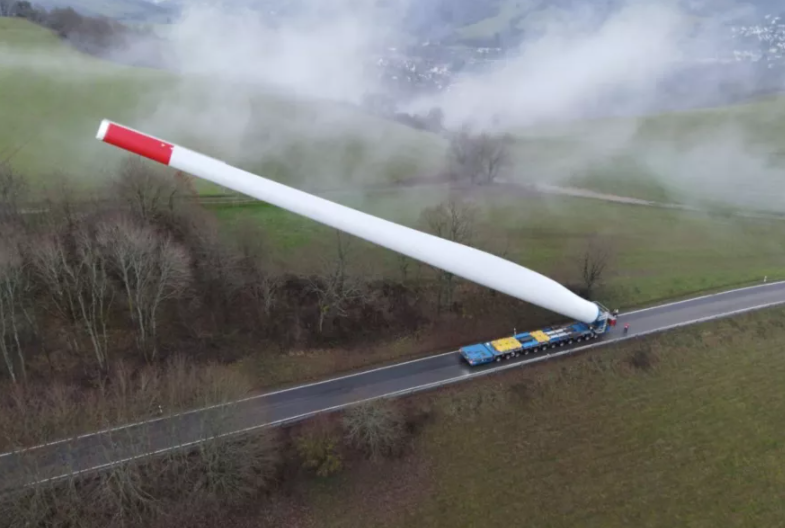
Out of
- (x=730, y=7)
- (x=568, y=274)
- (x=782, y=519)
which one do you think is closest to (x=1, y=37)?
(x=568, y=274)

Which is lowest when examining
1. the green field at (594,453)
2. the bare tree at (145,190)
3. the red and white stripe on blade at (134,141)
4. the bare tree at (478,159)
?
the green field at (594,453)

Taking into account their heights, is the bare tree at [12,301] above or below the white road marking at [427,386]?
above

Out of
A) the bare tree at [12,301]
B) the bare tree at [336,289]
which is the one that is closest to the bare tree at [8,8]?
the bare tree at [12,301]

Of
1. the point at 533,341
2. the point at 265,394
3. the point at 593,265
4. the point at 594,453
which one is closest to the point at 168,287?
the point at 265,394

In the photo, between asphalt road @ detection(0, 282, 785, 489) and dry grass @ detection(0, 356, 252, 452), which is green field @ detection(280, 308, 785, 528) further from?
dry grass @ detection(0, 356, 252, 452)

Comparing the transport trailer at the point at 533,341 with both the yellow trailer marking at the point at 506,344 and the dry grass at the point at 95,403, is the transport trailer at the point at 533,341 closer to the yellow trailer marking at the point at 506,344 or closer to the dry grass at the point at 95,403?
the yellow trailer marking at the point at 506,344

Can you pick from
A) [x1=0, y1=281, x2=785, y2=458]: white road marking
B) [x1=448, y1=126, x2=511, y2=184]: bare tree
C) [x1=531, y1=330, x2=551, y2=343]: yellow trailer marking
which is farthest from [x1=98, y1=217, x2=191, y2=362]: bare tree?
[x1=448, y1=126, x2=511, y2=184]: bare tree

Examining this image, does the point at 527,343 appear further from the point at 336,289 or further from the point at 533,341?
the point at 336,289
